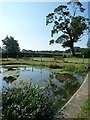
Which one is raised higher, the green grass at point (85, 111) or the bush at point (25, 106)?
the bush at point (25, 106)

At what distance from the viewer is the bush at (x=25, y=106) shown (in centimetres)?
591

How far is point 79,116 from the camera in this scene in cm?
725

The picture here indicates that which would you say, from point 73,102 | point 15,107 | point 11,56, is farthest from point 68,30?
point 15,107

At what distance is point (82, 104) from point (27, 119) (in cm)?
327

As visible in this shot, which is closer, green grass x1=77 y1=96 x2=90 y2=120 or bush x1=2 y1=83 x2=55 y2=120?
bush x1=2 y1=83 x2=55 y2=120

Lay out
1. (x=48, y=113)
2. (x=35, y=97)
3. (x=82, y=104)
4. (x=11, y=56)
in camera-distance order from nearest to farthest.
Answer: (x=48, y=113)
(x=35, y=97)
(x=82, y=104)
(x=11, y=56)

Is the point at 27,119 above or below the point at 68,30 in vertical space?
below

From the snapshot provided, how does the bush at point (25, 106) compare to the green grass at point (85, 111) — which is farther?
the green grass at point (85, 111)

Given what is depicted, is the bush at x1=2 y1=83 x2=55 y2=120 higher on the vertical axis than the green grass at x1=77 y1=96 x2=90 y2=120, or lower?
higher

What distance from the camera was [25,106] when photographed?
6195mm

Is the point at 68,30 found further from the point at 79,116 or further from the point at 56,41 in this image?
the point at 79,116

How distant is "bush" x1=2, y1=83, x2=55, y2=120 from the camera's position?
233 inches

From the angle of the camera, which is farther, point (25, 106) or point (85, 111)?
point (85, 111)

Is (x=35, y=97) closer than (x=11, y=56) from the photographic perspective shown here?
Yes
